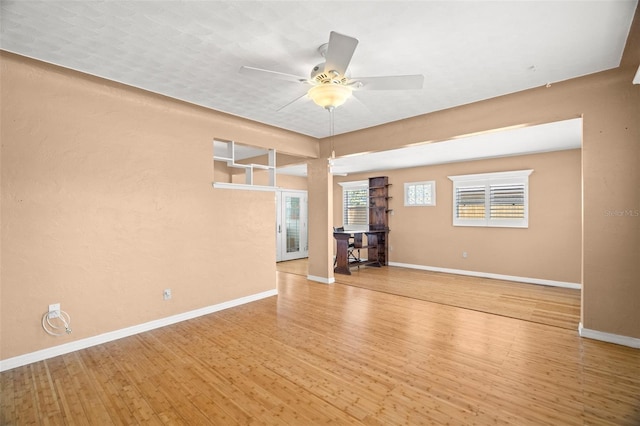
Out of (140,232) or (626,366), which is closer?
(626,366)

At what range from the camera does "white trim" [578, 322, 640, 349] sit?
284 centimetres

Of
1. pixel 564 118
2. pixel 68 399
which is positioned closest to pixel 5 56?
pixel 68 399

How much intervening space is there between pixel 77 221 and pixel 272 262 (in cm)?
262

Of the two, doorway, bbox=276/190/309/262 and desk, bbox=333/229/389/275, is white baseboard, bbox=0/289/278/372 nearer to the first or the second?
desk, bbox=333/229/389/275

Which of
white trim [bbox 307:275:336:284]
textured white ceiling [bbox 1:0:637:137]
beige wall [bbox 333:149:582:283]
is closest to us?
textured white ceiling [bbox 1:0:637:137]

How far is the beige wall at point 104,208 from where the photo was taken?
2.62 metres

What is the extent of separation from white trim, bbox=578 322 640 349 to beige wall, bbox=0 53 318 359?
4.13 metres

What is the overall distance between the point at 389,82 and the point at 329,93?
1.59ft

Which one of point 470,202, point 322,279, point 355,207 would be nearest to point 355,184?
point 355,207

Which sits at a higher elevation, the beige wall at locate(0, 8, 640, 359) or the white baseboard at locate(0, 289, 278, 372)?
the beige wall at locate(0, 8, 640, 359)

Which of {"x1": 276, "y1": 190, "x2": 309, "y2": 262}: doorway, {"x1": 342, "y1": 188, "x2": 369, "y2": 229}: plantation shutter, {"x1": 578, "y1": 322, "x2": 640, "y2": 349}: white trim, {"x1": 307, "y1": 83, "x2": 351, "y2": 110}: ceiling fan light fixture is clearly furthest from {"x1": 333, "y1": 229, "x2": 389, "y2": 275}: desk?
{"x1": 307, "y1": 83, "x2": 351, "y2": 110}: ceiling fan light fixture

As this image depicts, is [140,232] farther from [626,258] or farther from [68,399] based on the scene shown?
[626,258]

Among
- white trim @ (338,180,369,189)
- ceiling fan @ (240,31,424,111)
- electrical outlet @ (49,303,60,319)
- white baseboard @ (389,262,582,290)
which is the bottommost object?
white baseboard @ (389,262,582,290)

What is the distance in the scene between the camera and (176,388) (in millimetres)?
2270
